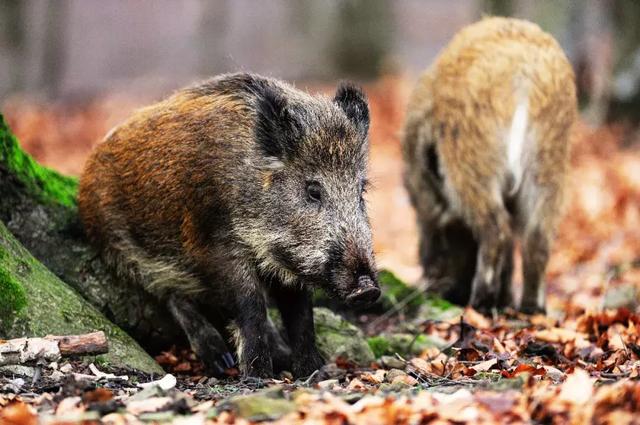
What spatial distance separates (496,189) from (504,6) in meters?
8.37

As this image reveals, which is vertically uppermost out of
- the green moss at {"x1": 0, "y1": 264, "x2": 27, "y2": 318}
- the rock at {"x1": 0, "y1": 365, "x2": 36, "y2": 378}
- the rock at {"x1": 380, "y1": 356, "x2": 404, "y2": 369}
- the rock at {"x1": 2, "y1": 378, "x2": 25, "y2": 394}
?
the green moss at {"x1": 0, "y1": 264, "x2": 27, "y2": 318}

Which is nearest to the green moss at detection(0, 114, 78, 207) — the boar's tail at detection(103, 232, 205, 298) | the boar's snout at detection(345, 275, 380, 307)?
the boar's tail at detection(103, 232, 205, 298)

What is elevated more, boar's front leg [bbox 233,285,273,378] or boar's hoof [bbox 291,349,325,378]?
boar's front leg [bbox 233,285,273,378]

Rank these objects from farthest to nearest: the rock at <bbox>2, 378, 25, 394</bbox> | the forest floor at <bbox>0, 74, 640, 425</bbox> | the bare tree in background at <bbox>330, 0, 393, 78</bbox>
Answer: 1. the bare tree in background at <bbox>330, 0, 393, 78</bbox>
2. the rock at <bbox>2, 378, 25, 394</bbox>
3. the forest floor at <bbox>0, 74, 640, 425</bbox>

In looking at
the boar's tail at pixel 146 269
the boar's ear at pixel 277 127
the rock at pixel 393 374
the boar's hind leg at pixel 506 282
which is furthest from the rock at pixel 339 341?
the boar's hind leg at pixel 506 282

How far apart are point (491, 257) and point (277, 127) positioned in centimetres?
281

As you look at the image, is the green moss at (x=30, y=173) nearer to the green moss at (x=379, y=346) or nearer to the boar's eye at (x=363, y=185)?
the boar's eye at (x=363, y=185)

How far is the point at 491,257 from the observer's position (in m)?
7.61

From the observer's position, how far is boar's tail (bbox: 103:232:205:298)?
6027 millimetres

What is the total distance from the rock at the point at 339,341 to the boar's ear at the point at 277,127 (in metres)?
1.39

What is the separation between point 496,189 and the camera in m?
7.55

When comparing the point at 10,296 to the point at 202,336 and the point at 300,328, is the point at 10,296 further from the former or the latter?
the point at 300,328

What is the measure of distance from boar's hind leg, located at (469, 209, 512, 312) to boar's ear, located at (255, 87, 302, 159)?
260 cm

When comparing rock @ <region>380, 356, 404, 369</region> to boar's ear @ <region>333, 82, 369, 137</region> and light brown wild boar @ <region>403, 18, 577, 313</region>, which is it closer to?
boar's ear @ <region>333, 82, 369, 137</region>
